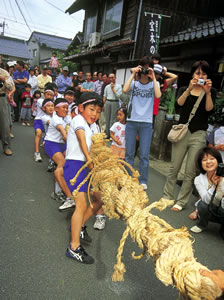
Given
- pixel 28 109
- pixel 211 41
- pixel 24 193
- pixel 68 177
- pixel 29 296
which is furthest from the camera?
pixel 28 109

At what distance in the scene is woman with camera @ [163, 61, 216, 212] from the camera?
3.46 metres

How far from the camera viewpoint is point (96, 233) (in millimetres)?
2992

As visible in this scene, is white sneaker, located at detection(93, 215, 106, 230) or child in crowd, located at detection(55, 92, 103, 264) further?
white sneaker, located at detection(93, 215, 106, 230)

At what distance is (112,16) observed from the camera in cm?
1310

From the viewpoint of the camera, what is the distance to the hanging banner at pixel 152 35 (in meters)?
8.53

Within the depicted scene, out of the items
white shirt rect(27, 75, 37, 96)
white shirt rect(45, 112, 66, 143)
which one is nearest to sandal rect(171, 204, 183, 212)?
white shirt rect(45, 112, 66, 143)

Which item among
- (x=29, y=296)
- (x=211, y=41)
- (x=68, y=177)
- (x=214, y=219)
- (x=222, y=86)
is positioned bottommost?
(x=29, y=296)

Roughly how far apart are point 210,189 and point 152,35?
23.4 ft

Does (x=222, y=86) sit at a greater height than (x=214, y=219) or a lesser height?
greater

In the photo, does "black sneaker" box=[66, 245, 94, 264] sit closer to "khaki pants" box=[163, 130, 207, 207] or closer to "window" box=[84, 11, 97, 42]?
"khaki pants" box=[163, 130, 207, 207]

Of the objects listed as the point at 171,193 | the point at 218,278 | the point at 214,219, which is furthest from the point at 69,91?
the point at 218,278

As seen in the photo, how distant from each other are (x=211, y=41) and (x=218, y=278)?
7280 mm

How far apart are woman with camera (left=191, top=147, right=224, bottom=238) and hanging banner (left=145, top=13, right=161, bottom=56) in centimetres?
620

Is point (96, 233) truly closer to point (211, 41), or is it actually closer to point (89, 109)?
point (89, 109)
